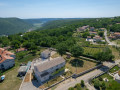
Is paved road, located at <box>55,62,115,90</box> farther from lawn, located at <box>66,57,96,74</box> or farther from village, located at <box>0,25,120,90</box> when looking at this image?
lawn, located at <box>66,57,96,74</box>

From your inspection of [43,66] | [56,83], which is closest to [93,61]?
[56,83]

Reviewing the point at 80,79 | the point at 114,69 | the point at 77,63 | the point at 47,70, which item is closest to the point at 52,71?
the point at 47,70

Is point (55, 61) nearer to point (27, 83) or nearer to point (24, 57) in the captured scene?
point (27, 83)

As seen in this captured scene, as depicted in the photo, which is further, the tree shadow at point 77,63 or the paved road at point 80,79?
the tree shadow at point 77,63

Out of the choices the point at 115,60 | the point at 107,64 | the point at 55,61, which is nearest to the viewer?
the point at 55,61

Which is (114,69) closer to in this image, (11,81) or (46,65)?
(46,65)

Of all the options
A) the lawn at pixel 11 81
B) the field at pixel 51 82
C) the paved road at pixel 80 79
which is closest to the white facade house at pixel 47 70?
the field at pixel 51 82

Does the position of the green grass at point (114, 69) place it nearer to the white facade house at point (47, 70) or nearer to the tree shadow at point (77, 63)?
the tree shadow at point (77, 63)
